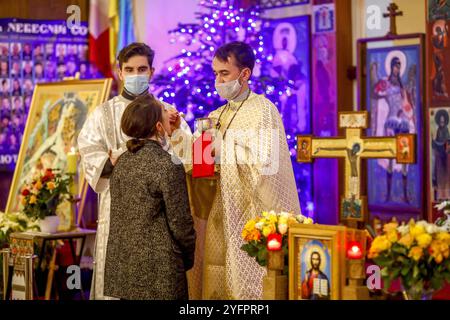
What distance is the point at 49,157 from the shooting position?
789 centimetres

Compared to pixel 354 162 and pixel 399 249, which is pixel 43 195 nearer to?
pixel 354 162

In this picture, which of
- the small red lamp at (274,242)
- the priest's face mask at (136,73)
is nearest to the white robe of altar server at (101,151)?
the priest's face mask at (136,73)

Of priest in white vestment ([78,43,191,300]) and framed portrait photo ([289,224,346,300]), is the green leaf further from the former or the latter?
priest in white vestment ([78,43,191,300])

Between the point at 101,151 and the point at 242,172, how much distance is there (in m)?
0.87

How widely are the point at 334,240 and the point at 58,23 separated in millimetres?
5855

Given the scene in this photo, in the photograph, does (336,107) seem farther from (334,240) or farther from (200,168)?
(334,240)

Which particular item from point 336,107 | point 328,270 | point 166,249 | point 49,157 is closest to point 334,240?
point 328,270

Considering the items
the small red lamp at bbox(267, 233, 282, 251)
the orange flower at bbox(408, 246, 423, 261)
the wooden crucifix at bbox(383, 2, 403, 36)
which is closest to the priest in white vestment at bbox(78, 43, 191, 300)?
the small red lamp at bbox(267, 233, 282, 251)

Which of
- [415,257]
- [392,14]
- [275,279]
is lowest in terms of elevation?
[275,279]

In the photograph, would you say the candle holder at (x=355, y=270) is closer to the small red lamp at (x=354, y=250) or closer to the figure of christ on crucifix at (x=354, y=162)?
the small red lamp at (x=354, y=250)

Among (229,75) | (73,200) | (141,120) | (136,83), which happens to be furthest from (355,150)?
(73,200)

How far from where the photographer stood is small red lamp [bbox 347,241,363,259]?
4012 millimetres

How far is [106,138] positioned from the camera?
18.8ft

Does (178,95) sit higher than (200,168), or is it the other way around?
(178,95)
